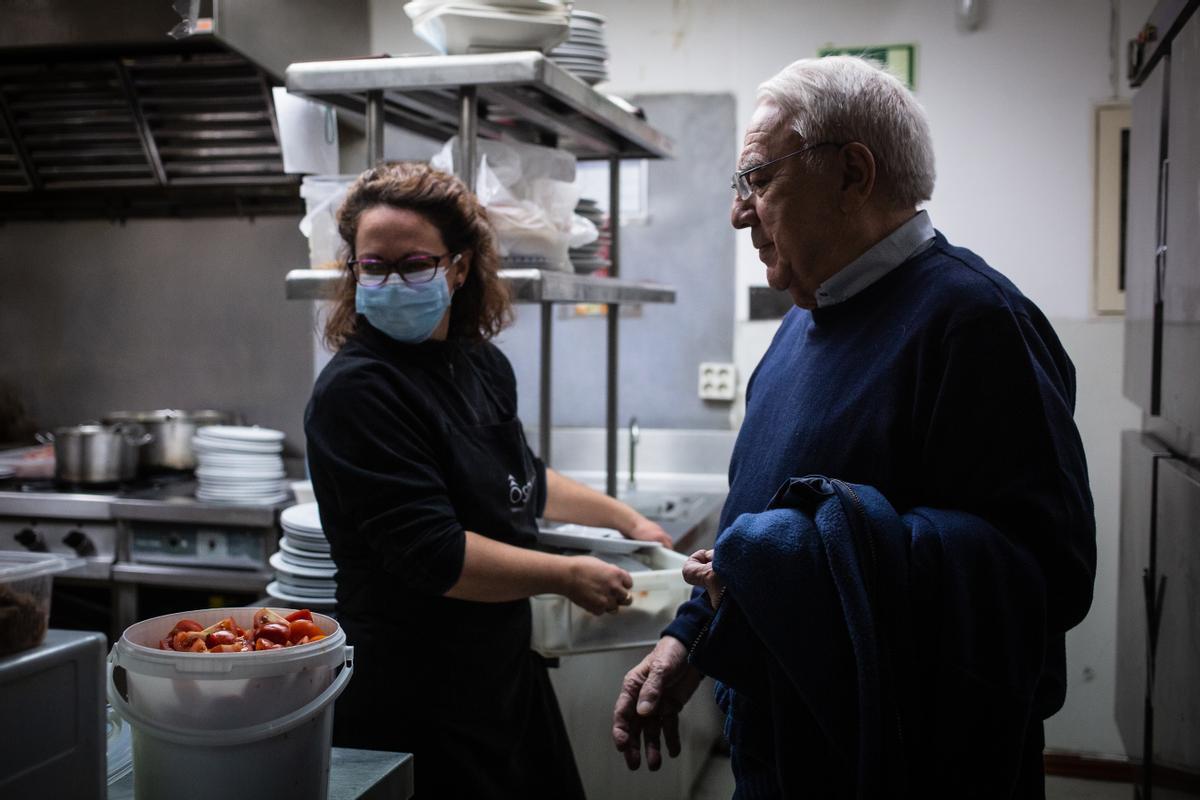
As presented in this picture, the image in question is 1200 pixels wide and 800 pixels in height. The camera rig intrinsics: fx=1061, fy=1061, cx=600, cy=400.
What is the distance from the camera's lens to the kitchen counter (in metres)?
1.16

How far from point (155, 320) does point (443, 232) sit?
Answer: 2677mm

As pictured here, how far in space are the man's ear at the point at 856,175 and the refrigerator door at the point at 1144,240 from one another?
1.05 meters

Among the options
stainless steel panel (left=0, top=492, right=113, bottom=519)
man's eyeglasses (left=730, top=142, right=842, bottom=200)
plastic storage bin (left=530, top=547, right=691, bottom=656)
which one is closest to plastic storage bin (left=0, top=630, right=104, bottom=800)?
man's eyeglasses (left=730, top=142, right=842, bottom=200)

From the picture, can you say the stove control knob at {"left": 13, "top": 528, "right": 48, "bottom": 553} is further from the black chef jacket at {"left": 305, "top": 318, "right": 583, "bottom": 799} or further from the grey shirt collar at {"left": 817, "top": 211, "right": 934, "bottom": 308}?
the grey shirt collar at {"left": 817, "top": 211, "right": 934, "bottom": 308}

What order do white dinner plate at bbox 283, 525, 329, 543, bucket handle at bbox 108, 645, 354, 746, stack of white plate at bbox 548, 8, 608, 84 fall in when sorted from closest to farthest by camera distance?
1. bucket handle at bbox 108, 645, 354, 746
2. white dinner plate at bbox 283, 525, 329, 543
3. stack of white plate at bbox 548, 8, 608, 84

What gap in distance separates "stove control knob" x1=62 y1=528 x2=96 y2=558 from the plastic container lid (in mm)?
2369

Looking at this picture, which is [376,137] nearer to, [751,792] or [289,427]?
[751,792]

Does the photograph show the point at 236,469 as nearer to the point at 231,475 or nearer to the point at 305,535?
the point at 231,475

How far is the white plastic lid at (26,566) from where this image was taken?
0.88 m

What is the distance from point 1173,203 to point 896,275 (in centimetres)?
88

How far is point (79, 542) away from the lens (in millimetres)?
3348

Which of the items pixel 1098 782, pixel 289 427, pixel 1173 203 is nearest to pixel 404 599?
pixel 1173 203

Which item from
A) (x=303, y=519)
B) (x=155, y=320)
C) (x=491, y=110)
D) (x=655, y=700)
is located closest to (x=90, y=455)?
(x=155, y=320)

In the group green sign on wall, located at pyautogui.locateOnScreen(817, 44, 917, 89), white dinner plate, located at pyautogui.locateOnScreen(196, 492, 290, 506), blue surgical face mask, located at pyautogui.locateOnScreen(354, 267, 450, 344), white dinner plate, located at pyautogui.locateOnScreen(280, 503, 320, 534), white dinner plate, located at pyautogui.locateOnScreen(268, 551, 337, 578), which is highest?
green sign on wall, located at pyautogui.locateOnScreen(817, 44, 917, 89)
